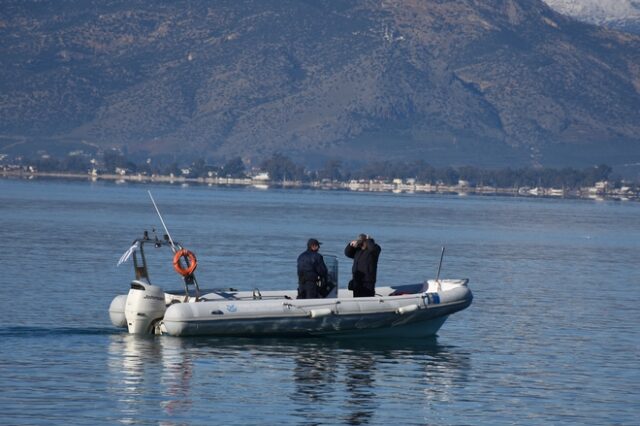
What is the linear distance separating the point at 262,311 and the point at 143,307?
2456 millimetres

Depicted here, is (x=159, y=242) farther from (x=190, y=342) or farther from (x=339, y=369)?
(x=339, y=369)

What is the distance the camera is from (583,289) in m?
55.0

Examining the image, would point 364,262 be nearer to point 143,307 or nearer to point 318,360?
point 318,360

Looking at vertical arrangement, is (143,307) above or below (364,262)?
below

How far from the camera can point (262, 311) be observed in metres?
34.0

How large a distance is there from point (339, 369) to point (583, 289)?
24.4 metres

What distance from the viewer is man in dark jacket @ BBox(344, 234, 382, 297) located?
35531 mm

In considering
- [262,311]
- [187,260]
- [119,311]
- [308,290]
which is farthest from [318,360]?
[119,311]

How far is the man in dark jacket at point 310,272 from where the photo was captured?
114 feet

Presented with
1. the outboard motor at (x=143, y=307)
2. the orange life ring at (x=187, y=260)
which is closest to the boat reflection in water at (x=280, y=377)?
the outboard motor at (x=143, y=307)

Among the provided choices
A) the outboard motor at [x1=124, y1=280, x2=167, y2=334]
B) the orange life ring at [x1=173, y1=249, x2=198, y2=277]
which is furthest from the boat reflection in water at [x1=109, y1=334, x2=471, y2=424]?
the orange life ring at [x1=173, y1=249, x2=198, y2=277]

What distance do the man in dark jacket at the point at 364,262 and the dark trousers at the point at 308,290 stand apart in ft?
3.52

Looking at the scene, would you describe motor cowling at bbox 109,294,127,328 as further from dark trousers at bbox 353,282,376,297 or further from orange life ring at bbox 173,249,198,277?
dark trousers at bbox 353,282,376,297

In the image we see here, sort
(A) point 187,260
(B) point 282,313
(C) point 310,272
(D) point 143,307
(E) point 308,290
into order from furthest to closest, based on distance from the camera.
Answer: (E) point 308,290, (C) point 310,272, (A) point 187,260, (B) point 282,313, (D) point 143,307
